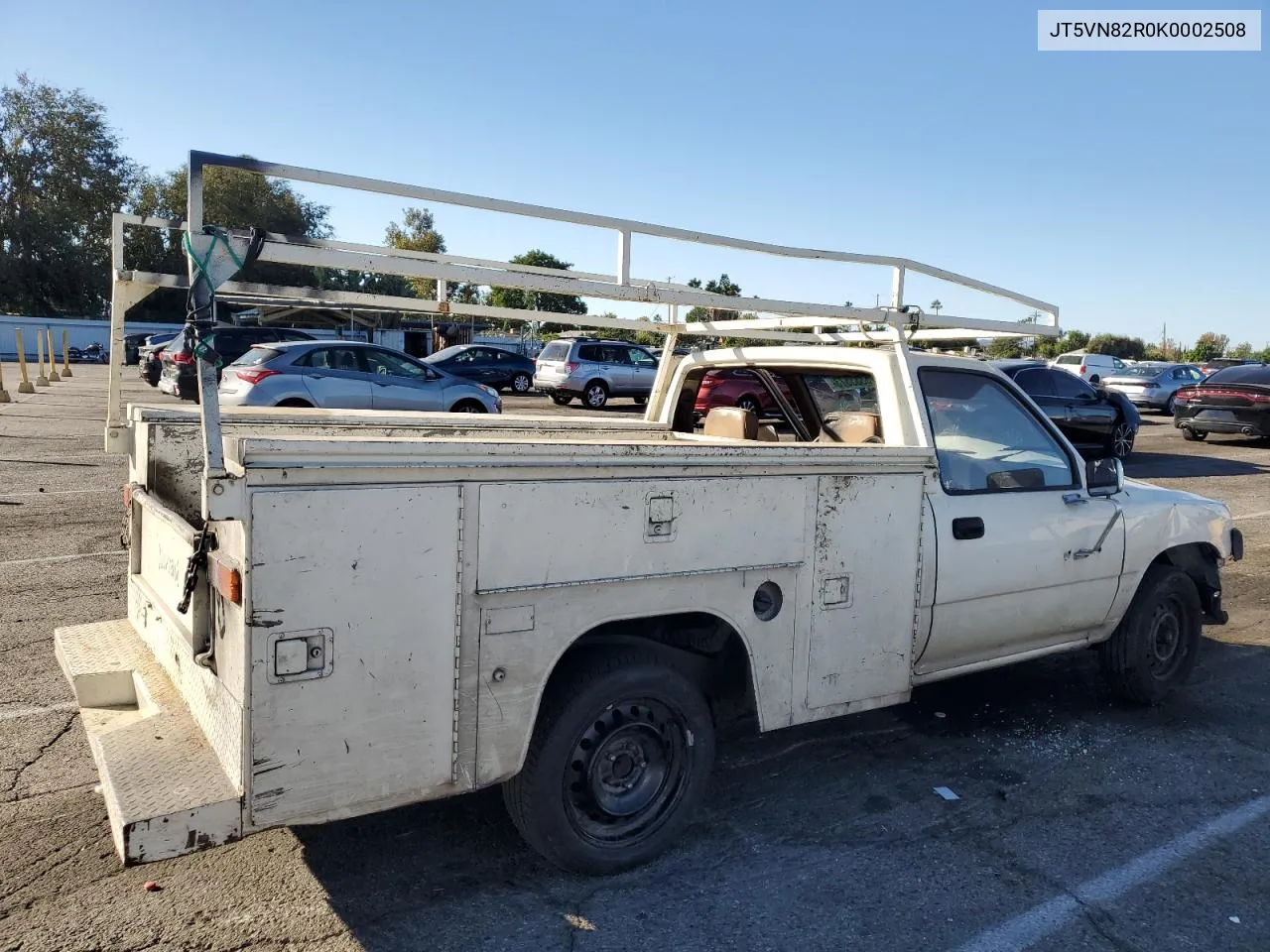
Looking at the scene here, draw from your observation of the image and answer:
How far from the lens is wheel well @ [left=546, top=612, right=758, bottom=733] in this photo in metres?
3.19

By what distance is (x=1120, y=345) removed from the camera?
69250 millimetres

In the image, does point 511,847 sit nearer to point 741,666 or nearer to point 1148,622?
point 741,666

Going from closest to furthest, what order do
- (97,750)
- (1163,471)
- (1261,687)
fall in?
(97,750) < (1261,687) < (1163,471)

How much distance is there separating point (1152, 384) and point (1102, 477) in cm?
2616

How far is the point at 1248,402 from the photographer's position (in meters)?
17.9

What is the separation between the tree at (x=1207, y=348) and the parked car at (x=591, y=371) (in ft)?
172

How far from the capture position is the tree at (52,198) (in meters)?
54.5

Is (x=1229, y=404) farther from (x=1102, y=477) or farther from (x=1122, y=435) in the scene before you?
(x=1102, y=477)

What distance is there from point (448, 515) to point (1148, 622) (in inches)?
158

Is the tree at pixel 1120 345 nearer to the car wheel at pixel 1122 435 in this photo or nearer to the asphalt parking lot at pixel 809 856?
the car wheel at pixel 1122 435

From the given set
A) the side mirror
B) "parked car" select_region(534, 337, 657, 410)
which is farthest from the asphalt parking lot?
"parked car" select_region(534, 337, 657, 410)

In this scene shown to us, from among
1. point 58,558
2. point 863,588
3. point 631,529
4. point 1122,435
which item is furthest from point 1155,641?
point 1122,435

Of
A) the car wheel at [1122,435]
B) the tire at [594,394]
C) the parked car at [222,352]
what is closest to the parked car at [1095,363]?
the car wheel at [1122,435]

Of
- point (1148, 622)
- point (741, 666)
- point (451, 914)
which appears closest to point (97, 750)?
point (451, 914)
